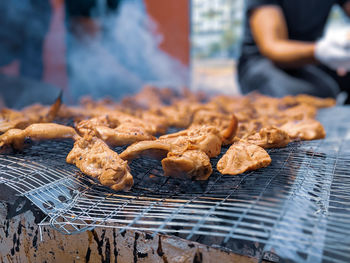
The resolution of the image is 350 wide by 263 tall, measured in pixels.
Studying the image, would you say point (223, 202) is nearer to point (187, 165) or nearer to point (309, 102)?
point (187, 165)

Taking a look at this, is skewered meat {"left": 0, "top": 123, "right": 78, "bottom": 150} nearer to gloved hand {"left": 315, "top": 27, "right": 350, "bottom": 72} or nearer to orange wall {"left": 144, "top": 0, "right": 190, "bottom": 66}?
gloved hand {"left": 315, "top": 27, "right": 350, "bottom": 72}

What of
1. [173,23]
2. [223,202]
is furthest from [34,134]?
[173,23]

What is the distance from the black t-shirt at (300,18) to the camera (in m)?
5.87

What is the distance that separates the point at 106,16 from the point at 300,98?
483 cm

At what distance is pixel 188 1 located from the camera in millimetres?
7930

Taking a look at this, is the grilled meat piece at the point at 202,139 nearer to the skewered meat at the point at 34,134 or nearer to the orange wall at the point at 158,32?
the skewered meat at the point at 34,134

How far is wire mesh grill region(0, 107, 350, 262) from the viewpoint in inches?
49.4

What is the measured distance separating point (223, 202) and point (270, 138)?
994 millimetres

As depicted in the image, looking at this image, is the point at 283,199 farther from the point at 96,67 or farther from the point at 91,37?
the point at 91,37

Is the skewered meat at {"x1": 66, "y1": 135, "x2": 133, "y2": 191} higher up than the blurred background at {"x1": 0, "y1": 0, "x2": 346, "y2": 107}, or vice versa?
the blurred background at {"x1": 0, "y1": 0, "x2": 346, "y2": 107}

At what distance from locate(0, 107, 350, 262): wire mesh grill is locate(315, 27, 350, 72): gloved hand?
3007 mm

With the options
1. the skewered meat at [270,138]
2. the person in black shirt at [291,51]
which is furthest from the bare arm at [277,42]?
the skewered meat at [270,138]

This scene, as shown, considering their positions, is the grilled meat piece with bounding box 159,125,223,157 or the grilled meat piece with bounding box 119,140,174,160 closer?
the grilled meat piece with bounding box 119,140,174,160

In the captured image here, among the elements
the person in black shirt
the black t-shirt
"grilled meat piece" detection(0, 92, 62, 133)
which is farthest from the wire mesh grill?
the black t-shirt
